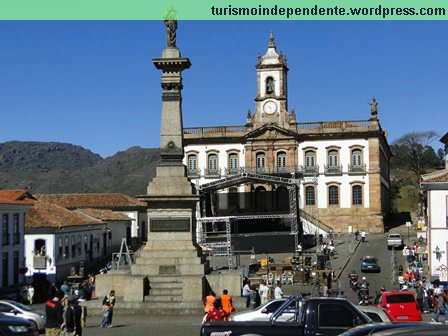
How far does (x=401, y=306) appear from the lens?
808 inches

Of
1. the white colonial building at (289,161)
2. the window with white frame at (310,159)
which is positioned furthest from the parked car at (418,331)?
the window with white frame at (310,159)

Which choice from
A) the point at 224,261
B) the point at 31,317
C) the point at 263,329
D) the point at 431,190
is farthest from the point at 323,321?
the point at 224,261

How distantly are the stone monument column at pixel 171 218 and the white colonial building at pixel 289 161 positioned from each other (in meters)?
35.7

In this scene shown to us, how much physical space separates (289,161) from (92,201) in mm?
17053

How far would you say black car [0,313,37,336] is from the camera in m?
14.7

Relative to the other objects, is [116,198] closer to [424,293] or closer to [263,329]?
[424,293]

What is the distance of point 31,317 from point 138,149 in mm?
165510

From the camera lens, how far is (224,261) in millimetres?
43219

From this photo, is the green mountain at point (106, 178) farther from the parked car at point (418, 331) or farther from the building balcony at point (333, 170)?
the parked car at point (418, 331)

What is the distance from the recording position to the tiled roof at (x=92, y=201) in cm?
6406

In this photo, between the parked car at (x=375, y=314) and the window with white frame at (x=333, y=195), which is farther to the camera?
the window with white frame at (x=333, y=195)

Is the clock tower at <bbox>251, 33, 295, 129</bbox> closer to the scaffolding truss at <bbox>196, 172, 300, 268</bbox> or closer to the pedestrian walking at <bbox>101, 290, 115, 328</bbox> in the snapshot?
the scaffolding truss at <bbox>196, 172, 300, 268</bbox>

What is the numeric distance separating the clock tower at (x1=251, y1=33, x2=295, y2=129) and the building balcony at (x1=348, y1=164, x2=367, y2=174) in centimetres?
619

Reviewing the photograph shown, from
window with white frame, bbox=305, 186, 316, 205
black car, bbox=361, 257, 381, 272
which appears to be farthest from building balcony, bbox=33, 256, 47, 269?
window with white frame, bbox=305, 186, 316, 205
